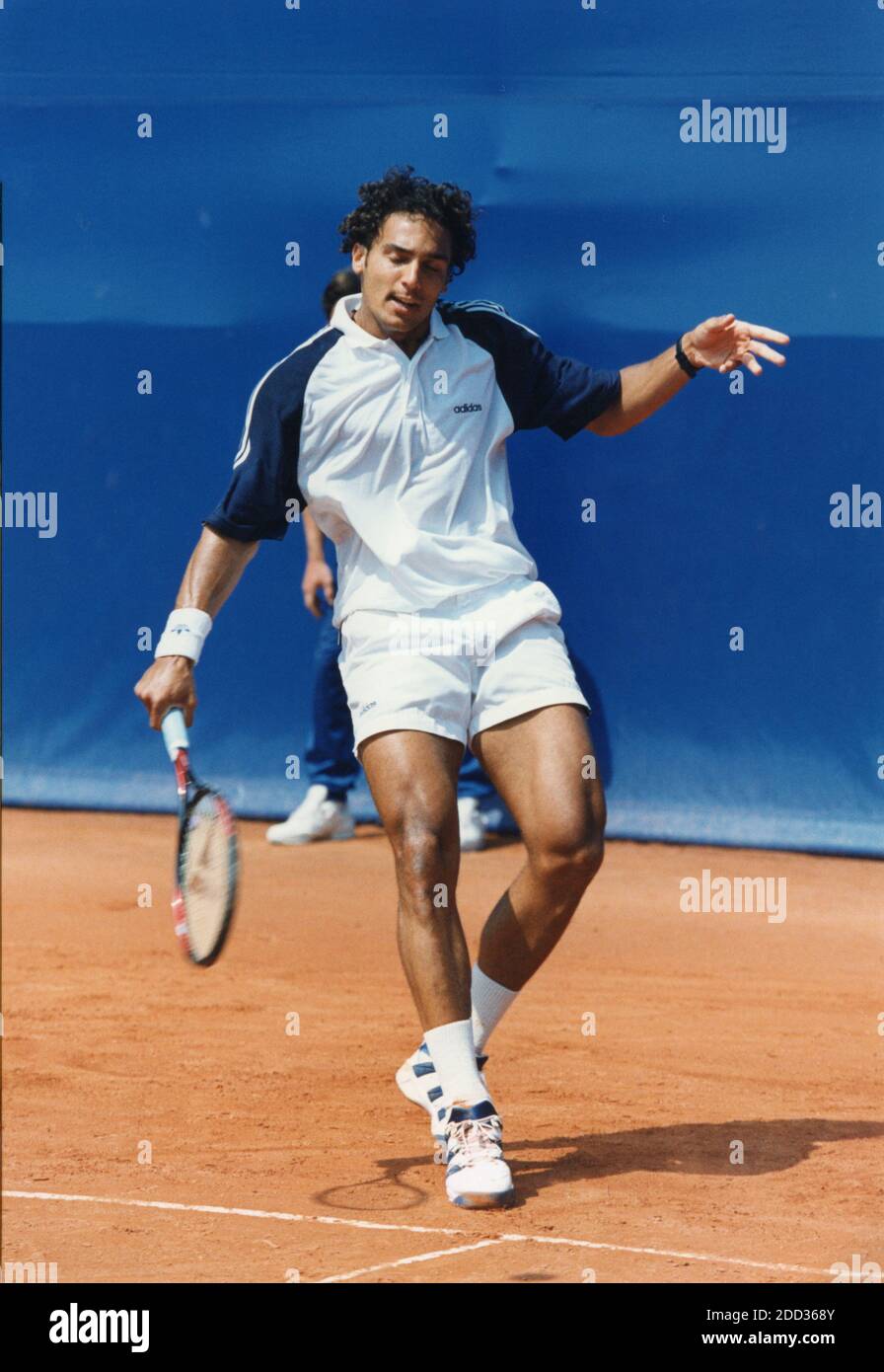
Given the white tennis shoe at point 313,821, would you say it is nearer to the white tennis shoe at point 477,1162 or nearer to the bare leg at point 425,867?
the bare leg at point 425,867

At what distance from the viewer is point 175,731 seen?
3.90 metres

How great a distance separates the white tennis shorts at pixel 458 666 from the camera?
406cm

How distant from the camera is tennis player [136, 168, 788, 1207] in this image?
157 inches

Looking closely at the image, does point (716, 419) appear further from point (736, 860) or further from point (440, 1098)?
point (440, 1098)

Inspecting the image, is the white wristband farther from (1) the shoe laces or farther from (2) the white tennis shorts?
(1) the shoe laces

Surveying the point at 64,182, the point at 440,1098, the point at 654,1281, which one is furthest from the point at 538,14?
the point at 654,1281

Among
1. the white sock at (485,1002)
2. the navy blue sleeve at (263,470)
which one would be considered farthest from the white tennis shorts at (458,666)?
the white sock at (485,1002)

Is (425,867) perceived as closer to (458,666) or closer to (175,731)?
(458,666)

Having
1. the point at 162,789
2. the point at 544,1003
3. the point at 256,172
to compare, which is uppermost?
the point at 256,172

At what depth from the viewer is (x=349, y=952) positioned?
6.41 meters

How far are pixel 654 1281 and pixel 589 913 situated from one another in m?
3.50

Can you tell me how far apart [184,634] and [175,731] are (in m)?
0.27

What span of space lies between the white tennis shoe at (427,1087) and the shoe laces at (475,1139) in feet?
0.51

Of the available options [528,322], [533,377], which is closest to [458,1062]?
[533,377]
